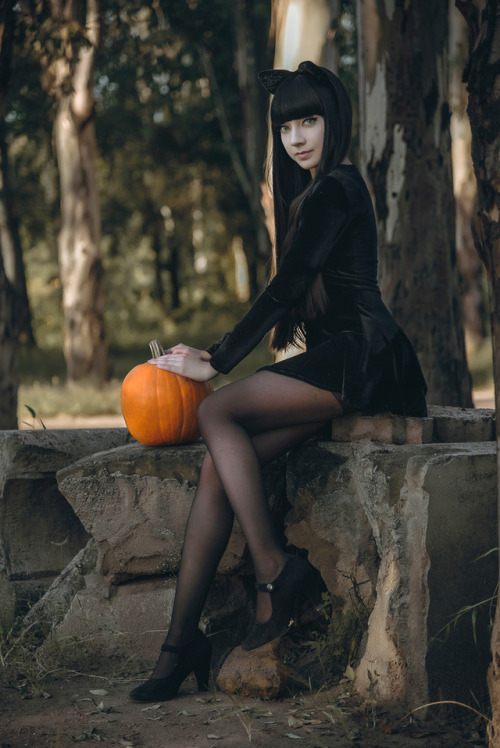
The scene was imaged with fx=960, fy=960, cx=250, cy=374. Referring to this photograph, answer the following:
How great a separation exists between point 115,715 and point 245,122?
14304 millimetres

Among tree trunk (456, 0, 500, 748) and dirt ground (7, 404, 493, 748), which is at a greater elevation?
tree trunk (456, 0, 500, 748)

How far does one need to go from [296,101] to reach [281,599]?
1.86 meters

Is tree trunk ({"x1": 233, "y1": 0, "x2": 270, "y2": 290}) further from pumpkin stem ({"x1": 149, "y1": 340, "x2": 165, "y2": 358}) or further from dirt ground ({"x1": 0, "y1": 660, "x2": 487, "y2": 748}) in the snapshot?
dirt ground ({"x1": 0, "y1": 660, "x2": 487, "y2": 748})

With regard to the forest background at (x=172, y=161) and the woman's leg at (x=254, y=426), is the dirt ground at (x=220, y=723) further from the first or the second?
the forest background at (x=172, y=161)

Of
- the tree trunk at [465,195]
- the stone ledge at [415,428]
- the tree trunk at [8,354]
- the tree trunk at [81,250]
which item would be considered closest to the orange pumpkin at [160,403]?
the stone ledge at [415,428]

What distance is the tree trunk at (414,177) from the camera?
6.35m

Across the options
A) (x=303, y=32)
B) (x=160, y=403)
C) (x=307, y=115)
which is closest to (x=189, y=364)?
(x=160, y=403)

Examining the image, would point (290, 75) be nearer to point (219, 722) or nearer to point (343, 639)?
point (343, 639)

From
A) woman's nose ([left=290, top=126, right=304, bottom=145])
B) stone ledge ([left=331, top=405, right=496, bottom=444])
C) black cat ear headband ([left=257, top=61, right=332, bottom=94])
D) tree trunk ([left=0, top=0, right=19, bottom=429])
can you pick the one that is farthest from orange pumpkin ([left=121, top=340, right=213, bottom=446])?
tree trunk ([left=0, top=0, right=19, bottom=429])

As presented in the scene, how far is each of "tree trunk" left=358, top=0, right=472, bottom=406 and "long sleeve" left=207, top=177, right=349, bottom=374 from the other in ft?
9.41

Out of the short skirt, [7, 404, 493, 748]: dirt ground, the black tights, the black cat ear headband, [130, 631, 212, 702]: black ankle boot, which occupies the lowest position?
[7, 404, 493, 748]: dirt ground

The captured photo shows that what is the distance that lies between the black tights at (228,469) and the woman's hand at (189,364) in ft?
0.85

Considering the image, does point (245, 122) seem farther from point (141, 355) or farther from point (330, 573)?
point (330, 573)

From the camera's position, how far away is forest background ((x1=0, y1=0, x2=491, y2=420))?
8211mm
